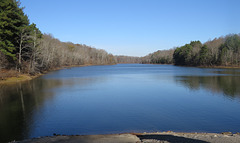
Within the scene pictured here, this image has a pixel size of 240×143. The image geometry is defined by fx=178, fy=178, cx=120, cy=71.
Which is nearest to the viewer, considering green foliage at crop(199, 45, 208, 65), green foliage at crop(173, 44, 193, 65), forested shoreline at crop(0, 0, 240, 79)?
forested shoreline at crop(0, 0, 240, 79)

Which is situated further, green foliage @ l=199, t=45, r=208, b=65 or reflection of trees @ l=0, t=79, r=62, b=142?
green foliage @ l=199, t=45, r=208, b=65

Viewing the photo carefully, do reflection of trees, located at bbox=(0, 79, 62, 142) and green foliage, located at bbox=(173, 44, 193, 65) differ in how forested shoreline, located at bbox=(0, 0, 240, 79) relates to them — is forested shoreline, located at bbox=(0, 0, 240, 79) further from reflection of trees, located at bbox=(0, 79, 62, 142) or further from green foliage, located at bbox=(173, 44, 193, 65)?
reflection of trees, located at bbox=(0, 79, 62, 142)

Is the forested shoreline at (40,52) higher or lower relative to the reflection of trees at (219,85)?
higher

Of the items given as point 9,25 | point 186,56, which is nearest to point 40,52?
point 9,25

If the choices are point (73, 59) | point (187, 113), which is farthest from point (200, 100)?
point (73, 59)

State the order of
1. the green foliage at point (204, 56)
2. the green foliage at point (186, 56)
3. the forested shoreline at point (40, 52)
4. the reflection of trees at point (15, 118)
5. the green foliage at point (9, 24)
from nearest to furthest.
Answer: the reflection of trees at point (15, 118)
the green foliage at point (9, 24)
the forested shoreline at point (40, 52)
the green foliage at point (204, 56)
the green foliage at point (186, 56)

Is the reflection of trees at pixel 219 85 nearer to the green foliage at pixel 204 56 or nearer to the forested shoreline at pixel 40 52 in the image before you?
the forested shoreline at pixel 40 52

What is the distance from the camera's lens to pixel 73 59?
115 metres

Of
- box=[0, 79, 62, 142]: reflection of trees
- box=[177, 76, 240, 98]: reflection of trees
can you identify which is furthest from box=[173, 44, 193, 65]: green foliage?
box=[0, 79, 62, 142]: reflection of trees

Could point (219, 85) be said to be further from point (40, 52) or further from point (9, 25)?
point (40, 52)

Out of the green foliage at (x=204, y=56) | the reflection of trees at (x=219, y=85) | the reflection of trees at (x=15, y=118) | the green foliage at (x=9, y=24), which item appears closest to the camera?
the reflection of trees at (x=15, y=118)

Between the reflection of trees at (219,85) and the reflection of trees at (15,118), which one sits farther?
the reflection of trees at (219,85)

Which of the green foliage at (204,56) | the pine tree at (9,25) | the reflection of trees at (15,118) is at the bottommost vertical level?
the reflection of trees at (15,118)

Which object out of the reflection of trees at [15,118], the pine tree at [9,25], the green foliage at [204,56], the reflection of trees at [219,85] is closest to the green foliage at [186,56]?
the green foliage at [204,56]
